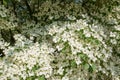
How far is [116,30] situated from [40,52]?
1674 millimetres

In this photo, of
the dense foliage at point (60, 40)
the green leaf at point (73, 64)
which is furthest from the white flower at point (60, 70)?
the green leaf at point (73, 64)

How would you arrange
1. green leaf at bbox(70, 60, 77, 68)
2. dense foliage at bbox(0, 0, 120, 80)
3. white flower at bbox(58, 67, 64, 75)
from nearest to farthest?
1. dense foliage at bbox(0, 0, 120, 80)
2. green leaf at bbox(70, 60, 77, 68)
3. white flower at bbox(58, 67, 64, 75)

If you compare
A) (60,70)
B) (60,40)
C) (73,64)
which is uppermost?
(60,40)

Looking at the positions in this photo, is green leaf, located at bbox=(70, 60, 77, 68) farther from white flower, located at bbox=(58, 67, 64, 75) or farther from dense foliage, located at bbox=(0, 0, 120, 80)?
white flower, located at bbox=(58, 67, 64, 75)

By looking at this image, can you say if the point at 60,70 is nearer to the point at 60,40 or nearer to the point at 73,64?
the point at 73,64

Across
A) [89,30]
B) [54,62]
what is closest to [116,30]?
[89,30]

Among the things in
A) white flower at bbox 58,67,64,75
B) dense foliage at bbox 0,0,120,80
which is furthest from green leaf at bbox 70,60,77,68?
white flower at bbox 58,67,64,75

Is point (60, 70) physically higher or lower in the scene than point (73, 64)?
higher

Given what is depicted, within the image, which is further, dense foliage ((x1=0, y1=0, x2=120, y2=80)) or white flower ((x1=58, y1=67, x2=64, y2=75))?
white flower ((x1=58, y1=67, x2=64, y2=75))

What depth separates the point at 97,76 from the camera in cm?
835

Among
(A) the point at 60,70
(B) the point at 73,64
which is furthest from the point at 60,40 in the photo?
(A) the point at 60,70

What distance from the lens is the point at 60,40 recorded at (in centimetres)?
727

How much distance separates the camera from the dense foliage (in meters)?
7.15

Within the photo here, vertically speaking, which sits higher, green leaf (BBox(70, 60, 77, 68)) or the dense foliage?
the dense foliage
